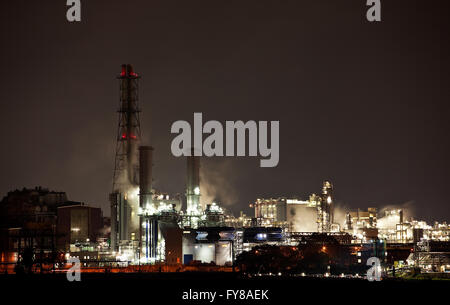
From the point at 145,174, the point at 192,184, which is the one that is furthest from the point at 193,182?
the point at 145,174

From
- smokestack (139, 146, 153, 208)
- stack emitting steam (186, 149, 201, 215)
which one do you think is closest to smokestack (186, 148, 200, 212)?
stack emitting steam (186, 149, 201, 215)

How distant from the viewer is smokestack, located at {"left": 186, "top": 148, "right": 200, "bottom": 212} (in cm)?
12119

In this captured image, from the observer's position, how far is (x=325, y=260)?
112 meters

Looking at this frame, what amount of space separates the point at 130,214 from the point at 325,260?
33517 millimetres

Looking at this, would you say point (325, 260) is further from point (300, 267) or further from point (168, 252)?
point (168, 252)

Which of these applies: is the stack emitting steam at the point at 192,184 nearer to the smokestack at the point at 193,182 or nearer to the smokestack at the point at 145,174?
the smokestack at the point at 193,182

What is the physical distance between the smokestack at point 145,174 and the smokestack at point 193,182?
6941 mm

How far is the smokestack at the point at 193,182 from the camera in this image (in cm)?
12119

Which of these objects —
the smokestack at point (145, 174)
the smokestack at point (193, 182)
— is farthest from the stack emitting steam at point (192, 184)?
the smokestack at point (145, 174)

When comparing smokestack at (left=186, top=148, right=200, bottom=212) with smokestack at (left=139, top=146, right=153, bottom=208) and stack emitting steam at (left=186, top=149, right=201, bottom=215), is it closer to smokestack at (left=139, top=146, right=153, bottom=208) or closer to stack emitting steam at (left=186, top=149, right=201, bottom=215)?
stack emitting steam at (left=186, top=149, right=201, bottom=215)

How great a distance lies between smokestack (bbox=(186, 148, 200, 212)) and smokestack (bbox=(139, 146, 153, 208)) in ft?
22.8
